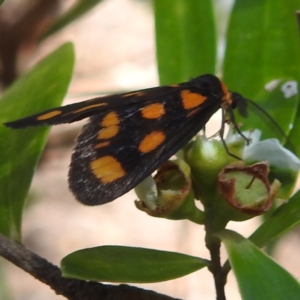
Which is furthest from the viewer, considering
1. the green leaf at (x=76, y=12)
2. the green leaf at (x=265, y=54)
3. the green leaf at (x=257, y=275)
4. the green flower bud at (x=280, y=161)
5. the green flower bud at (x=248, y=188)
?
the green leaf at (x=76, y=12)

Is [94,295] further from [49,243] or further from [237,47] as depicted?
[49,243]

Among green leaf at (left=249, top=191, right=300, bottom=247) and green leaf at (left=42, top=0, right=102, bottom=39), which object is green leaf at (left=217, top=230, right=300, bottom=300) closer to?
green leaf at (left=249, top=191, right=300, bottom=247)

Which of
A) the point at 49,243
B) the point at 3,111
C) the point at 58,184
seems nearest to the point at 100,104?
the point at 3,111

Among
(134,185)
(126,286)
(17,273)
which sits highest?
(134,185)

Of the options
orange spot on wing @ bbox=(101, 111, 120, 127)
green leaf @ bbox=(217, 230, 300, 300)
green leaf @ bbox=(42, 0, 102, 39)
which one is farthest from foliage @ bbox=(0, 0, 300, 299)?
green leaf @ bbox=(42, 0, 102, 39)

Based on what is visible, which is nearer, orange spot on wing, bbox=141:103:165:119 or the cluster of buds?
the cluster of buds

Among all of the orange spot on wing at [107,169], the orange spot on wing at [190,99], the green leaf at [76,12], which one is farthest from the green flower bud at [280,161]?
the green leaf at [76,12]

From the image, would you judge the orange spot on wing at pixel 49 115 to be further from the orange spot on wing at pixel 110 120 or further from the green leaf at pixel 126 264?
the green leaf at pixel 126 264
